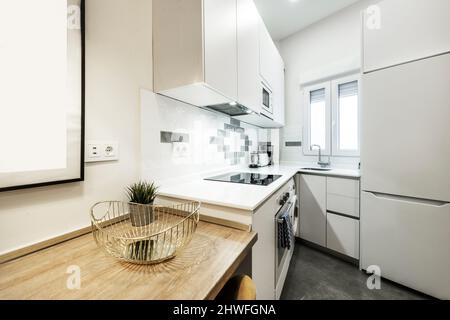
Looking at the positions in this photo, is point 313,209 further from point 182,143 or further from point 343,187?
point 182,143

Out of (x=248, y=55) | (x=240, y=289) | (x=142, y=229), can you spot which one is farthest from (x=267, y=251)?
(x=248, y=55)

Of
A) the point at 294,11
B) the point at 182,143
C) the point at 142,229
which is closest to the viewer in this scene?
the point at 142,229

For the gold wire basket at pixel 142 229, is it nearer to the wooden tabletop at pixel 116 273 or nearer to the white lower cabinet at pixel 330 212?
the wooden tabletop at pixel 116 273

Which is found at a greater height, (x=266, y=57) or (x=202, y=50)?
(x=266, y=57)

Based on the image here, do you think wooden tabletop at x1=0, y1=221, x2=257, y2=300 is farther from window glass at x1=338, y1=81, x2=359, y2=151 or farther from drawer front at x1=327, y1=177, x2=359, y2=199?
window glass at x1=338, y1=81, x2=359, y2=151

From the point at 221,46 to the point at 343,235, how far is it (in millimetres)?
1894

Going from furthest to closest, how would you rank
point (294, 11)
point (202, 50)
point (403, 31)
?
1. point (294, 11)
2. point (403, 31)
3. point (202, 50)

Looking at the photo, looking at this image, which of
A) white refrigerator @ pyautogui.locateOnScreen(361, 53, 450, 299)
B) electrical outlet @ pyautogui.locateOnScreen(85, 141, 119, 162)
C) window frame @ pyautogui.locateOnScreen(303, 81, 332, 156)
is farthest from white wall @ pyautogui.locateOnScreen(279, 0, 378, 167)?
electrical outlet @ pyautogui.locateOnScreen(85, 141, 119, 162)

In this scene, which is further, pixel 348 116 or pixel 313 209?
pixel 348 116

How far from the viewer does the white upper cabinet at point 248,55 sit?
1.24 m

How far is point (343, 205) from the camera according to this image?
1738 millimetres

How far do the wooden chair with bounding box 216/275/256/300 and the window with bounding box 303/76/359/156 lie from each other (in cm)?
211

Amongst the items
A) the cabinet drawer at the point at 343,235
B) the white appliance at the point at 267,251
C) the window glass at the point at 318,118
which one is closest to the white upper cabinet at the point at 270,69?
the window glass at the point at 318,118

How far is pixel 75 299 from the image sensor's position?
42 cm
